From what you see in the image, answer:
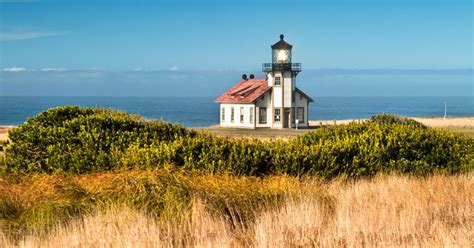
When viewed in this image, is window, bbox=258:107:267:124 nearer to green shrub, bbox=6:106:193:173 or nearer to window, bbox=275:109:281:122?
window, bbox=275:109:281:122

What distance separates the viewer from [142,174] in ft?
42.8

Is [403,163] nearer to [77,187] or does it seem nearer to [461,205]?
[461,205]

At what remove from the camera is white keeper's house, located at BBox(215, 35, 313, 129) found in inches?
2416

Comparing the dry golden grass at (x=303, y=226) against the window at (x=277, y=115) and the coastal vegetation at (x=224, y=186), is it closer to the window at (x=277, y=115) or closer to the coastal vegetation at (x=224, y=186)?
the coastal vegetation at (x=224, y=186)

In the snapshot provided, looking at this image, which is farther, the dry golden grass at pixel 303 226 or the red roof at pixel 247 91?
the red roof at pixel 247 91

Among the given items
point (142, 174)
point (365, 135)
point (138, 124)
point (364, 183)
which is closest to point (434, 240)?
point (364, 183)

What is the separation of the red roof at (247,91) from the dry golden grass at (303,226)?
4951 cm

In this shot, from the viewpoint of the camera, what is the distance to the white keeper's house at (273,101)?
61.4m

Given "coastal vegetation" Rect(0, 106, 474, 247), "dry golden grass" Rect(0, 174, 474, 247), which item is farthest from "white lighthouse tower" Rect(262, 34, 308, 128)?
"dry golden grass" Rect(0, 174, 474, 247)

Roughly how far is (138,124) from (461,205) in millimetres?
8892

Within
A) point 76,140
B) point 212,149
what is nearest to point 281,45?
point 76,140

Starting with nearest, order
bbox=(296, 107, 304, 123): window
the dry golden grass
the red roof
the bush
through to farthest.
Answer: the dry golden grass → the bush → the red roof → bbox=(296, 107, 304, 123): window

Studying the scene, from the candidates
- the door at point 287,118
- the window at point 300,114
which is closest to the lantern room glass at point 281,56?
the door at point 287,118

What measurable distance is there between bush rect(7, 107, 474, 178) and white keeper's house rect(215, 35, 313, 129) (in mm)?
42662
